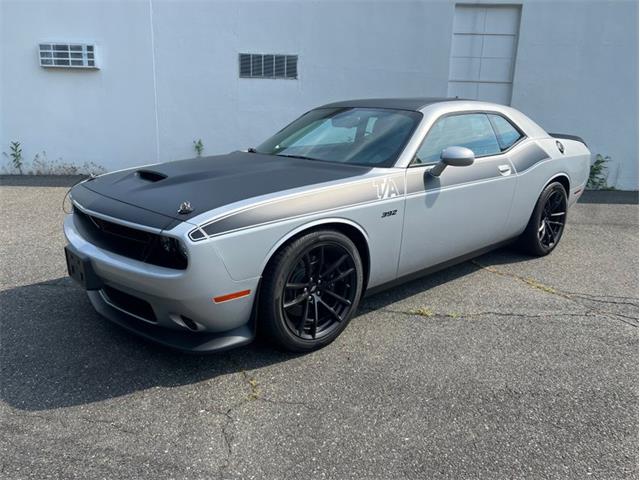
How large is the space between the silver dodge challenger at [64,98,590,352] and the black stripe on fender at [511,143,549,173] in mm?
33

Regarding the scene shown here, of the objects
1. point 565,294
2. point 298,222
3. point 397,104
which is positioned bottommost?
point 565,294

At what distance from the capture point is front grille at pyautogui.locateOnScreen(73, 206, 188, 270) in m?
2.64

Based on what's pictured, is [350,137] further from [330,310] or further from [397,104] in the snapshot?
[330,310]

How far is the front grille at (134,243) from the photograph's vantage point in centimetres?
264

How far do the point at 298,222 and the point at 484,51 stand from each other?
22.7ft

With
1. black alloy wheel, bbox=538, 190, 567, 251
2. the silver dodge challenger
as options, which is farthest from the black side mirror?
black alloy wheel, bbox=538, 190, 567, 251

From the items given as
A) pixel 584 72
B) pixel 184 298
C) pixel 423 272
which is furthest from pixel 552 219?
pixel 584 72

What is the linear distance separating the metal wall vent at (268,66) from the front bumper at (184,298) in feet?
20.2

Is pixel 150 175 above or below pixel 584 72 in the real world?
below

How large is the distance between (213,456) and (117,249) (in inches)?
50.7

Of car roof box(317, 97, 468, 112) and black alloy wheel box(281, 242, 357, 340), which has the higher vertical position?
car roof box(317, 97, 468, 112)

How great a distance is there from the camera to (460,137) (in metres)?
4.06

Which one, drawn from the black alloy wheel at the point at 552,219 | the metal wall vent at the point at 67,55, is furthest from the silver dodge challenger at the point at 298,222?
the metal wall vent at the point at 67,55

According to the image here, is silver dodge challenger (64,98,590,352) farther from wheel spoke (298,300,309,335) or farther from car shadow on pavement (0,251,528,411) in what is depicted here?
Answer: car shadow on pavement (0,251,528,411)
